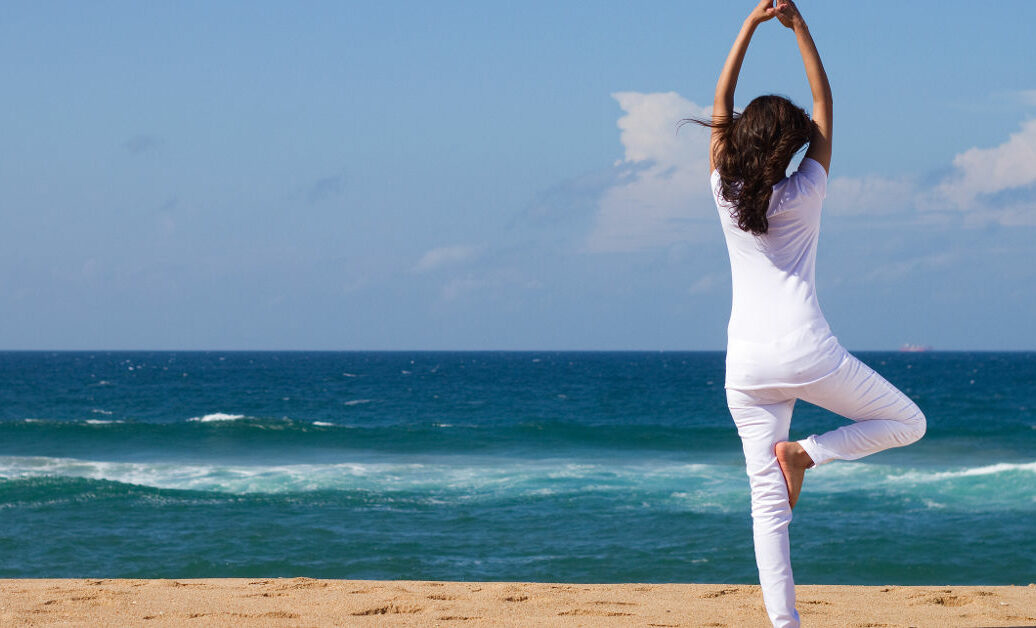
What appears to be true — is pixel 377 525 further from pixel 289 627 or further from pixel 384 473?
pixel 289 627

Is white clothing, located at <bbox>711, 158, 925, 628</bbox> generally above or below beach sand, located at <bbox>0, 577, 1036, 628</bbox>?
above

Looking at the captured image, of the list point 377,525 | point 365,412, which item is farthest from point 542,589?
point 365,412

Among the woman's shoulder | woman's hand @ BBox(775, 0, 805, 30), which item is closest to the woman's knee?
the woman's shoulder

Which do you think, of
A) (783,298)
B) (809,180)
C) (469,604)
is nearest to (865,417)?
(783,298)

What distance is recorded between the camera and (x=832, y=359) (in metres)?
3.02

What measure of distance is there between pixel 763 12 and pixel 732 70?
250 millimetres

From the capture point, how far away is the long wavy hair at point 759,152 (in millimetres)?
3068

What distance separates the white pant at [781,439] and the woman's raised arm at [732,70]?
83cm

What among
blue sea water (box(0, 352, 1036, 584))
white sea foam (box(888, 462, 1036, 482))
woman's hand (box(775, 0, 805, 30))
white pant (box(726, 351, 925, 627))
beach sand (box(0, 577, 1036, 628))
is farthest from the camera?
white sea foam (box(888, 462, 1036, 482))

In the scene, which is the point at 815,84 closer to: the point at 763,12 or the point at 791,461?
the point at 763,12

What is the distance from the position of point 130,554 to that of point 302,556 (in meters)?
1.84

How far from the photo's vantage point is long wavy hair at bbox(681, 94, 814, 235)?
10.1ft

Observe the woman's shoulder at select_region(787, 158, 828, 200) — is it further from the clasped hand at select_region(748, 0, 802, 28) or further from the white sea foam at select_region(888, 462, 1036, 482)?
the white sea foam at select_region(888, 462, 1036, 482)

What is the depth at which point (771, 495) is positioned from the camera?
3277mm
